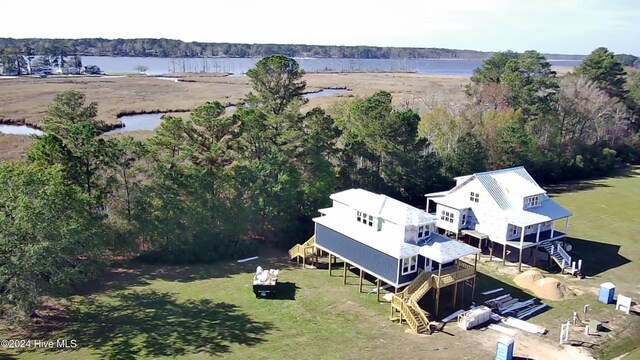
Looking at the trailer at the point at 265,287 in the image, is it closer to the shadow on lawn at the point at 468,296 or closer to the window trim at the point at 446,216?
the shadow on lawn at the point at 468,296

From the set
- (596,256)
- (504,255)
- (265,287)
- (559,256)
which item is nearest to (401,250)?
(265,287)

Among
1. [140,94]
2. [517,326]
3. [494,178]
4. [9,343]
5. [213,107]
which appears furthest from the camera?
[140,94]

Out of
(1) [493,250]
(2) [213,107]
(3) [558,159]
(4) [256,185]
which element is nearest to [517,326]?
(1) [493,250]

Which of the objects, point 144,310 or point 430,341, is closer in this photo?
point 430,341

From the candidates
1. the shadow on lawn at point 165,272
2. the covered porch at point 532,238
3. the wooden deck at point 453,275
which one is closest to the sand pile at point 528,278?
the covered porch at point 532,238

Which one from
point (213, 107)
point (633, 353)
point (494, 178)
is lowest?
point (633, 353)

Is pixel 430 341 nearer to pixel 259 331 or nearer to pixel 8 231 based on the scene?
pixel 259 331
